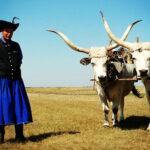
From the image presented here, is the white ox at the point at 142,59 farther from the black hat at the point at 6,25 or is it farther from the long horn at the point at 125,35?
the black hat at the point at 6,25

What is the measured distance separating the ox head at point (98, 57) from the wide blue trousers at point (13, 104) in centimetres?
208

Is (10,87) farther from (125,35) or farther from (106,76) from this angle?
(125,35)

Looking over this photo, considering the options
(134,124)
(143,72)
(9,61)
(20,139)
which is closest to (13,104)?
(20,139)

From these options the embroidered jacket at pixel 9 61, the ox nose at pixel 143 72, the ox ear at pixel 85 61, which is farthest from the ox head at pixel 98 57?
the embroidered jacket at pixel 9 61

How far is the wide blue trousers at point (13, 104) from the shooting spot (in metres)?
5.34

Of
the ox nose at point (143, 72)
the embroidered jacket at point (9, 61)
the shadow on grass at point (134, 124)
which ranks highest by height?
the embroidered jacket at point (9, 61)

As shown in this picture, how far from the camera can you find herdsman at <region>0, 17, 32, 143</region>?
5.40m

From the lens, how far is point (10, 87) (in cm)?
558

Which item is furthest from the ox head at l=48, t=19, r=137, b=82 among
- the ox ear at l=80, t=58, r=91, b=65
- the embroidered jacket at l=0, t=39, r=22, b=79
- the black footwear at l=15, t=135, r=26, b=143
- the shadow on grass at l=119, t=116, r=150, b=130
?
the black footwear at l=15, t=135, r=26, b=143

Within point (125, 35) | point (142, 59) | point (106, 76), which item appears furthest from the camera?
point (125, 35)

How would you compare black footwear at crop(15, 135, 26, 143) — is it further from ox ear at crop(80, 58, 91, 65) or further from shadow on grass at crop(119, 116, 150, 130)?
shadow on grass at crop(119, 116, 150, 130)

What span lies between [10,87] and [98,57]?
2.56m

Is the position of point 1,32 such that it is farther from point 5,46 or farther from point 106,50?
point 106,50

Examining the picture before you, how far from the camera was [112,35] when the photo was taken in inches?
278
